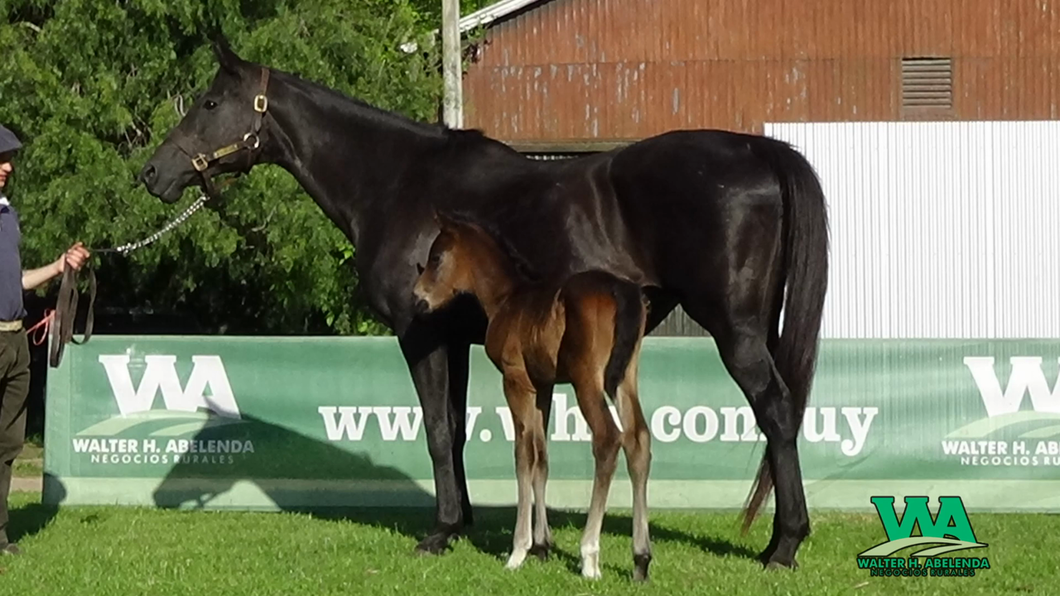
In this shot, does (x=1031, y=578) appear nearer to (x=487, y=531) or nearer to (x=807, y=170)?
(x=807, y=170)

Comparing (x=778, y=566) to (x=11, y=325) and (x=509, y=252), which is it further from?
(x=11, y=325)

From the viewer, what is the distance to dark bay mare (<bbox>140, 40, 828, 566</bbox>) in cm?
725

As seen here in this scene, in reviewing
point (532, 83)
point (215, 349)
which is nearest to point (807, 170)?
point (215, 349)

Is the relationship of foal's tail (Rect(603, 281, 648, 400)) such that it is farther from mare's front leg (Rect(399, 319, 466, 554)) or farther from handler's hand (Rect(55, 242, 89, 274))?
handler's hand (Rect(55, 242, 89, 274))

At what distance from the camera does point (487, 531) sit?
28.8 ft

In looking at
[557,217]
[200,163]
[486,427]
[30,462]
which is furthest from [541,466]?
[30,462]

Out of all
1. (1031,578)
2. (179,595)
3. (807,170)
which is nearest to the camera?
(179,595)

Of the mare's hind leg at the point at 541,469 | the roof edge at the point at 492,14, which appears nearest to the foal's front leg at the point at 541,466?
the mare's hind leg at the point at 541,469

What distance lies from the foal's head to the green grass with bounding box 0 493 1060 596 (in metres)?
1.38

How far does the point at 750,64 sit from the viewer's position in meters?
19.1

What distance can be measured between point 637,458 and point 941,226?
990 cm

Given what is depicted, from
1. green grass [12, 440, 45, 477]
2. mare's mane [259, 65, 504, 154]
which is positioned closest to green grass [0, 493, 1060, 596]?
mare's mane [259, 65, 504, 154]

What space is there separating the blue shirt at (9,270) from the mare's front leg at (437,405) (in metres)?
2.07

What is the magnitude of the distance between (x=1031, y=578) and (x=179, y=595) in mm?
4109
